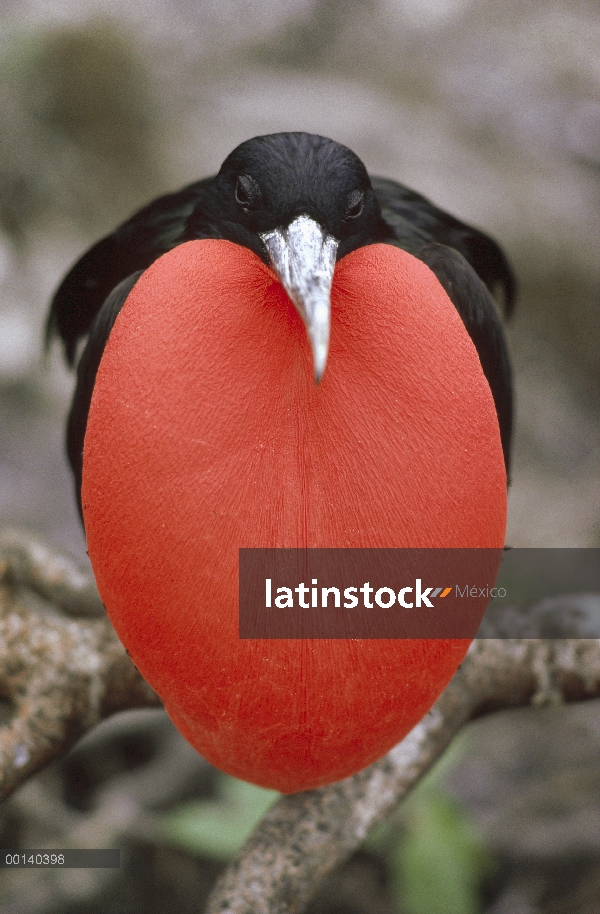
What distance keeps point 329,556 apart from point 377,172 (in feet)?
5.09

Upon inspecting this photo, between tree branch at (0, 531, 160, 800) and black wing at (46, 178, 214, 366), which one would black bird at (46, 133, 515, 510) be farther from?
tree branch at (0, 531, 160, 800)

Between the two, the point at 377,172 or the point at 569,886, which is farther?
the point at 377,172

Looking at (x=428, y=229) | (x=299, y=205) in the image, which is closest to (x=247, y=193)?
(x=299, y=205)

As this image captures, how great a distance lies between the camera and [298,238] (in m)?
0.73

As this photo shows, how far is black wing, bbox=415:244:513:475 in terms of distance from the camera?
96 cm

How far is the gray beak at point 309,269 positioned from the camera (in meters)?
0.64

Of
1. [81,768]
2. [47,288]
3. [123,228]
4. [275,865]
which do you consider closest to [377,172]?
[47,288]

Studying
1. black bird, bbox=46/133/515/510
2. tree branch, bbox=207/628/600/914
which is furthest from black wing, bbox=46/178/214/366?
tree branch, bbox=207/628/600/914

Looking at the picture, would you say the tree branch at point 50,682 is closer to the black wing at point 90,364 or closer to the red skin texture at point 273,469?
the black wing at point 90,364

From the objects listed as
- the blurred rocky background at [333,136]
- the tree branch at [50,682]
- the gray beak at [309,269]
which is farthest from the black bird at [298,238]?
the blurred rocky background at [333,136]

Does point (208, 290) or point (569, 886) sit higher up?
point (208, 290)

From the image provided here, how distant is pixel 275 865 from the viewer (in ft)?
3.42

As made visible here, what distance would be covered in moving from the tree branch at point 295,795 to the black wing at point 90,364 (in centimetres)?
21

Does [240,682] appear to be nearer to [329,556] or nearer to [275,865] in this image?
[329,556]
